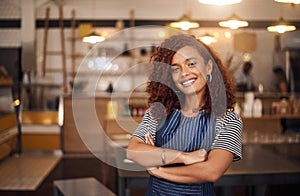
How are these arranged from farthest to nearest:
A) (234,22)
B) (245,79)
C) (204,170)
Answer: (245,79) → (234,22) → (204,170)

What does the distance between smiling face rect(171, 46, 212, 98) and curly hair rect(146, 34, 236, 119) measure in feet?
0.06

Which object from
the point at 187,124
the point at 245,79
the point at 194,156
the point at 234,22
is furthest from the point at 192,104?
the point at 245,79

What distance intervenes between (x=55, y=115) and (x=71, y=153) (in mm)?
690

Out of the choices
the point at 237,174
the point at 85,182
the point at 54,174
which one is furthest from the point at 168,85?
the point at 54,174

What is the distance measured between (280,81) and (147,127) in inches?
215

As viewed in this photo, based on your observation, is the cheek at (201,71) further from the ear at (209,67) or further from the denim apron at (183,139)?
the denim apron at (183,139)

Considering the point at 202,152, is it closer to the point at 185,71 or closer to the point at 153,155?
the point at 153,155

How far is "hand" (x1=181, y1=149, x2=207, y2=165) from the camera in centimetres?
146

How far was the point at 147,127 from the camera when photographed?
61.2 inches

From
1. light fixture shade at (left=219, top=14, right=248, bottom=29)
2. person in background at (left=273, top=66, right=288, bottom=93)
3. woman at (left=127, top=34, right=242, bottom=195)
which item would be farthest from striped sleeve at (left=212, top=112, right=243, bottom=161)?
person in background at (left=273, top=66, right=288, bottom=93)

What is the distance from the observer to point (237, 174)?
2.66 m

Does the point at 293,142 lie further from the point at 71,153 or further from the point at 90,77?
the point at 90,77

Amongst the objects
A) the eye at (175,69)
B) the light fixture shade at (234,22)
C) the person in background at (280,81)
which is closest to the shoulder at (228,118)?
the eye at (175,69)

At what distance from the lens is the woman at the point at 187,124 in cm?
145
